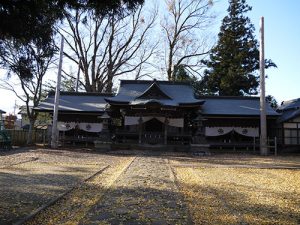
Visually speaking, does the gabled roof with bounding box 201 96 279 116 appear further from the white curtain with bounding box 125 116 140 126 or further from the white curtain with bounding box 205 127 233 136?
the white curtain with bounding box 125 116 140 126

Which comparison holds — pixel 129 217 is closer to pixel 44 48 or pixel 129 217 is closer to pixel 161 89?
pixel 44 48

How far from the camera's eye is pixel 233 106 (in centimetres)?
2948

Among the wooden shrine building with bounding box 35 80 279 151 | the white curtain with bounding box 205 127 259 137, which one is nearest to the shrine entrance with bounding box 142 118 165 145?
the wooden shrine building with bounding box 35 80 279 151

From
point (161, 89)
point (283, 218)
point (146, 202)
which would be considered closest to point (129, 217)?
point (146, 202)

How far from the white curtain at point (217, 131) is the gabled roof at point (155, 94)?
2.57 m

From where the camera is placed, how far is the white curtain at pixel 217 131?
2844 centimetres

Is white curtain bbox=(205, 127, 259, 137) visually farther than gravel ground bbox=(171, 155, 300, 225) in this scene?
Yes

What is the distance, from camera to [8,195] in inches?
320

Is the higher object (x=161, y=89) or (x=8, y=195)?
(x=161, y=89)

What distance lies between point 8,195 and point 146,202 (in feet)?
10.5

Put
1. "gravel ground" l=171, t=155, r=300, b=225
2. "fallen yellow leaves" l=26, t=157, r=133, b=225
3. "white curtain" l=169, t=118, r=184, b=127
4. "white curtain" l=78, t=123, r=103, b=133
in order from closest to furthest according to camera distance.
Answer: "fallen yellow leaves" l=26, t=157, r=133, b=225 → "gravel ground" l=171, t=155, r=300, b=225 → "white curtain" l=169, t=118, r=184, b=127 → "white curtain" l=78, t=123, r=103, b=133

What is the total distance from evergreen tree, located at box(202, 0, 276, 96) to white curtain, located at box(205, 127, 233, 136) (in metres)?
10.3

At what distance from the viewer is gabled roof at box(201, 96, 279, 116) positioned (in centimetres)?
2785

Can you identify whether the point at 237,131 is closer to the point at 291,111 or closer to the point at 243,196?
the point at 291,111
